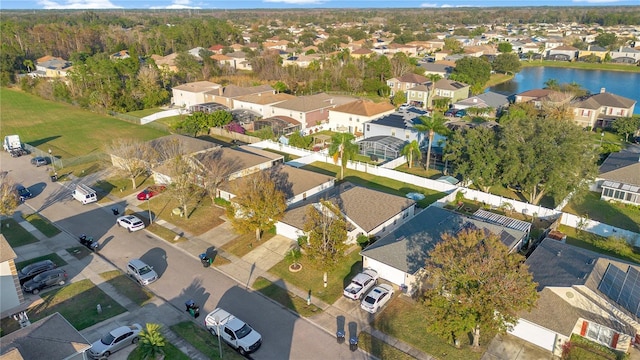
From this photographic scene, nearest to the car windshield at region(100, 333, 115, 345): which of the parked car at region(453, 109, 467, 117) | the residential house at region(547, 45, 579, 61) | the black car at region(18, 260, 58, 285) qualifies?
the black car at region(18, 260, 58, 285)

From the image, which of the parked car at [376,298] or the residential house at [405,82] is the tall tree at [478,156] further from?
the residential house at [405,82]

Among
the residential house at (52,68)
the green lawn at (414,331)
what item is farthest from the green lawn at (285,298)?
the residential house at (52,68)

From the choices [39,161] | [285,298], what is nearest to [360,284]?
[285,298]

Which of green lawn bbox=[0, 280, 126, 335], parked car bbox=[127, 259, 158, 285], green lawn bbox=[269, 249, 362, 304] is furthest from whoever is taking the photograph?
parked car bbox=[127, 259, 158, 285]

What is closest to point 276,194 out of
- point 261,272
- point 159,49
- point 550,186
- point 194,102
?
point 261,272

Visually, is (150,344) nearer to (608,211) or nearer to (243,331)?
(243,331)

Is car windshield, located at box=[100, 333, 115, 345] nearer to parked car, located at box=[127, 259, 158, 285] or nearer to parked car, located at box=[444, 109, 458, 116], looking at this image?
parked car, located at box=[127, 259, 158, 285]
